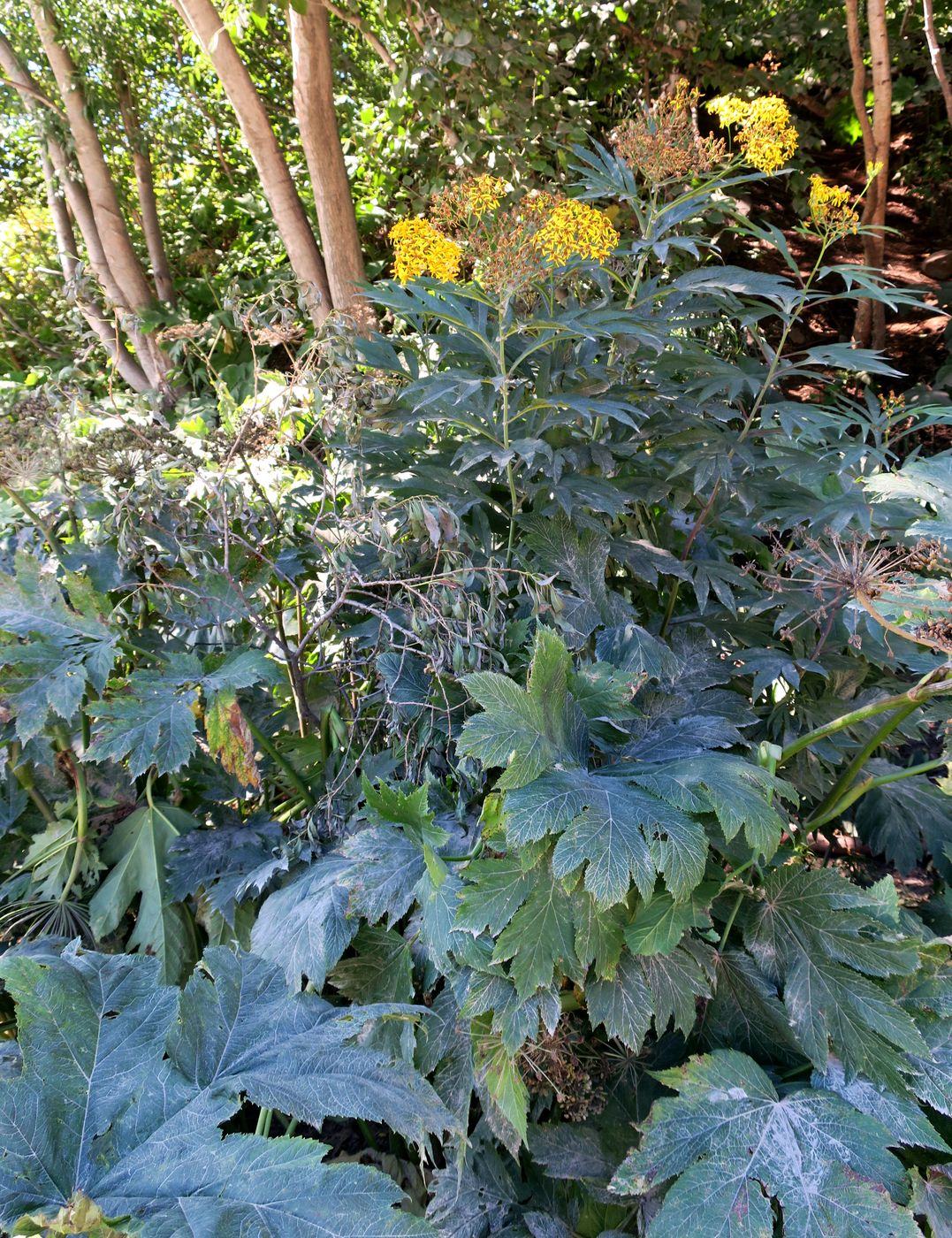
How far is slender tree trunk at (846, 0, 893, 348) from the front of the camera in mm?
3602

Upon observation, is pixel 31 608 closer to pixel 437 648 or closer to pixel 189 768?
pixel 189 768

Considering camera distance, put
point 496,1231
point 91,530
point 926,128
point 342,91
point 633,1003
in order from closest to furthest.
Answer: point 633,1003 < point 496,1231 < point 91,530 < point 342,91 < point 926,128

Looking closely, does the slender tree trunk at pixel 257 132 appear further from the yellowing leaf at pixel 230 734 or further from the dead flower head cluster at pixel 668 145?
the yellowing leaf at pixel 230 734

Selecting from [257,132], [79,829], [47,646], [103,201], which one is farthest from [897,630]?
[103,201]

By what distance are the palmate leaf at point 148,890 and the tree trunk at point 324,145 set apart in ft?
6.75

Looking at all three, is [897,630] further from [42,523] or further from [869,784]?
[42,523]

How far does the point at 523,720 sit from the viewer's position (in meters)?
1.12

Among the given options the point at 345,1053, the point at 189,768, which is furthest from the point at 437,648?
the point at 189,768

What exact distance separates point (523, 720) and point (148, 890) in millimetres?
890

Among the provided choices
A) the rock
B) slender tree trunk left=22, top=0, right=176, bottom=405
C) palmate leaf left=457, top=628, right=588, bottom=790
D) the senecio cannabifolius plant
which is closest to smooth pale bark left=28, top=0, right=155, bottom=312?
slender tree trunk left=22, top=0, right=176, bottom=405

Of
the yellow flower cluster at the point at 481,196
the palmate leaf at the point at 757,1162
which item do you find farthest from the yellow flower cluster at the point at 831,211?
the palmate leaf at the point at 757,1162

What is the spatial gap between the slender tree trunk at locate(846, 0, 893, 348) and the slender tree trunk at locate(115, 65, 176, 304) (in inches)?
150

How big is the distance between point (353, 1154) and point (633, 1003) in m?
0.72

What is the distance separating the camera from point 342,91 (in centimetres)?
491
